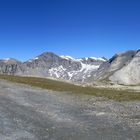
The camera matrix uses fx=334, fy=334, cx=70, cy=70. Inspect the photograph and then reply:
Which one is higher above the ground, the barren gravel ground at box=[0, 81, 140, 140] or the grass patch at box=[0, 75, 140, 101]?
the grass patch at box=[0, 75, 140, 101]

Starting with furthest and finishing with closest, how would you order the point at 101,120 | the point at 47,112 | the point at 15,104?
the point at 15,104 → the point at 47,112 → the point at 101,120

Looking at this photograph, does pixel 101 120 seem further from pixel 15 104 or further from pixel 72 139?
pixel 15 104

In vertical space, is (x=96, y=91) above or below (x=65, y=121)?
above

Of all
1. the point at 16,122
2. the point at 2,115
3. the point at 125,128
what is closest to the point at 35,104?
the point at 2,115

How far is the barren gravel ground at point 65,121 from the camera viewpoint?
2734cm

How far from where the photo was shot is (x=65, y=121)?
3350 centimetres

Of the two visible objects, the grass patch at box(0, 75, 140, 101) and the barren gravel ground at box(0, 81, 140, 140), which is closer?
the barren gravel ground at box(0, 81, 140, 140)

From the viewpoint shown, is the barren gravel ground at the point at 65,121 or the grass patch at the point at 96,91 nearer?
the barren gravel ground at the point at 65,121

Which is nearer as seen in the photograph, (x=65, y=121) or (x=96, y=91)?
(x=65, y=121)

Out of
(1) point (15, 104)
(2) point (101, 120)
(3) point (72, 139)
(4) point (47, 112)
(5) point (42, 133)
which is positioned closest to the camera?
(3) point (72, 139)

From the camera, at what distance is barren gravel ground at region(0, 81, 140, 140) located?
27.3 m

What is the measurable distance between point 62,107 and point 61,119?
29.3 ft

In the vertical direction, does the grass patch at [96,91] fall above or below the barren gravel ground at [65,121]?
above

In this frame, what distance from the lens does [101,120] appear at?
1362 inches
